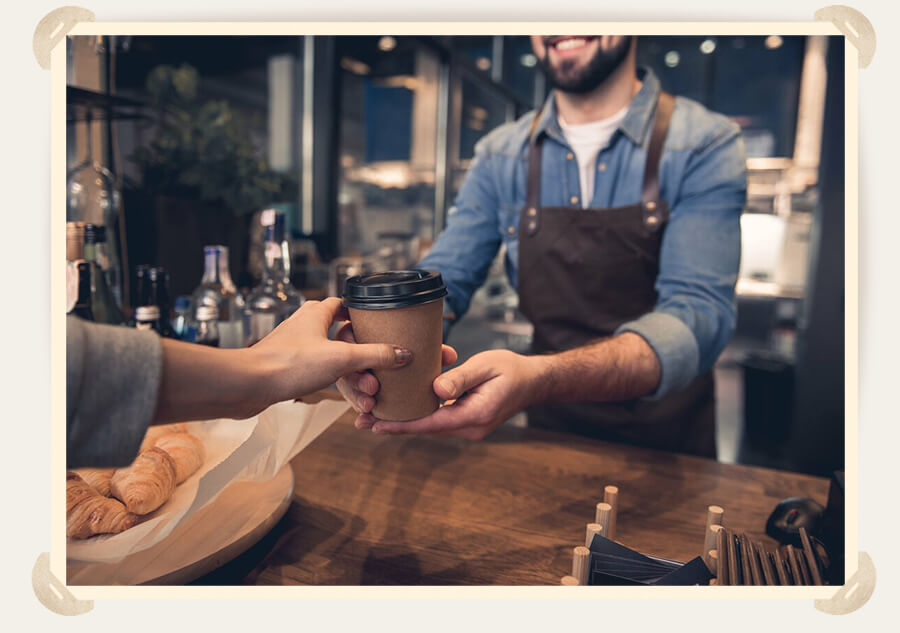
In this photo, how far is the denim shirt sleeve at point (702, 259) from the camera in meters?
1.14

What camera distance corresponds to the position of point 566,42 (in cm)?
133

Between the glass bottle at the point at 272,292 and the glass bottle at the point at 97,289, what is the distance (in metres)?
0.27

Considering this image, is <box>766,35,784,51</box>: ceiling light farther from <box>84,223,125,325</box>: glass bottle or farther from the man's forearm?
<box>84,223,125,325</box>: glass bottle

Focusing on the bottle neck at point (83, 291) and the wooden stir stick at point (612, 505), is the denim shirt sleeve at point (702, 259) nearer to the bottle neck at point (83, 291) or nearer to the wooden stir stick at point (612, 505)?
the wooden stir stick at point (612, 505)

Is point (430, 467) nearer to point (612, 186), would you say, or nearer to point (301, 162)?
point (612, 186)

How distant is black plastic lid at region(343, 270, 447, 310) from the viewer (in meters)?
0.65

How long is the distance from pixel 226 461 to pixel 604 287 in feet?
3.64

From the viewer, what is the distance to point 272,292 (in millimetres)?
1335

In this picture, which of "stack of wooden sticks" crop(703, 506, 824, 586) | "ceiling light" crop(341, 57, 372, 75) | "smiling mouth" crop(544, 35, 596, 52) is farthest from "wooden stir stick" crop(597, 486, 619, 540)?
"ceiling light" crop(341, 57, 372, 75)

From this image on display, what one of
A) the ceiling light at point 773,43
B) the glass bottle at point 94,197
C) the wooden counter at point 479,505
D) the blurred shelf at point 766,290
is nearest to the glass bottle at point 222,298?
the glass bottle at point 94,197

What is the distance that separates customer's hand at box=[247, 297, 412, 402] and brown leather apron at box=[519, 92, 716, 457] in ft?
3.13

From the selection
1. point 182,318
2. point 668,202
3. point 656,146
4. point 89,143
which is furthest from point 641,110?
point 89,143
